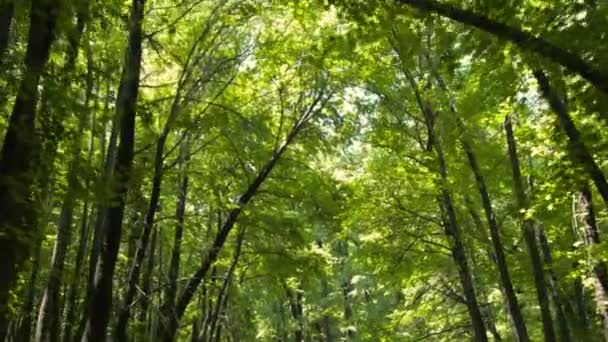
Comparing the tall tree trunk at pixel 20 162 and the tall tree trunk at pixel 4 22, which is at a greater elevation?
the tall tree trunk at pixel 4 22

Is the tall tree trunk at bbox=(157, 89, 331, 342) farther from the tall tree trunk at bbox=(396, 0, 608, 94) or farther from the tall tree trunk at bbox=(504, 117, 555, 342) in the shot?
the tall tree trunk at bbox=(396, 0, 608, 94)

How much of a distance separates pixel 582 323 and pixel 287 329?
12998 mm

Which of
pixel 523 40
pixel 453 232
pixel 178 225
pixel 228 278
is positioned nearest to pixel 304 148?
pixel 178 225

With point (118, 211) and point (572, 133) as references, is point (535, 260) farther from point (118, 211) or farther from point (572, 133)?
point (118, 211)

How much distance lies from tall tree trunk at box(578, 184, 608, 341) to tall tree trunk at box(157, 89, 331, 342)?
5.09m

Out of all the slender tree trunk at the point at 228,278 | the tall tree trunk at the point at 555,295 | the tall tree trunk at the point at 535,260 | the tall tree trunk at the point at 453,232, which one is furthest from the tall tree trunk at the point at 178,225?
the tall tree trunk at the point at 555,295

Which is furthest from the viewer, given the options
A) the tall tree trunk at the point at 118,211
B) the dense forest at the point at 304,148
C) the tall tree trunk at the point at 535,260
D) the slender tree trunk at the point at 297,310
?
the slender tree trunk at the point at 297,310

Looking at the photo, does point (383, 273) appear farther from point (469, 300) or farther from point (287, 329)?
point (287, 329)

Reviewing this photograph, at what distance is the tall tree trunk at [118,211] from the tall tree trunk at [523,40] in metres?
3.12

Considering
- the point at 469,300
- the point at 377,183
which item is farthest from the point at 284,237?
the point at 469,300

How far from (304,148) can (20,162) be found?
30.1ft

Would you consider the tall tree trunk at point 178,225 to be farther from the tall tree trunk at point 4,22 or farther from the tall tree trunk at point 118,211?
the tall tree trunk at point 4,22

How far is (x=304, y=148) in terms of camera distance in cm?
1349

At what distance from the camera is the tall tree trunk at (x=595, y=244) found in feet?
31.4
